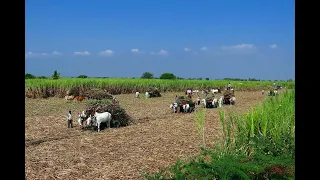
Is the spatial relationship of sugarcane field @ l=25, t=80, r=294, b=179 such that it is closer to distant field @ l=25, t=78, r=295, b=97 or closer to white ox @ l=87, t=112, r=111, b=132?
white ox @ l=87, t=112, r=111, b=132

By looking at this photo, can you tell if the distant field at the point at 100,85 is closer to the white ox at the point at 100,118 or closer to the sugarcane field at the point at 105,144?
the sugarcane field at the point at 105,144

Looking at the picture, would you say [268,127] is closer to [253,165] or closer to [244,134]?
[244,134]

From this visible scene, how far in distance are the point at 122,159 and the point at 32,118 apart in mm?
6743

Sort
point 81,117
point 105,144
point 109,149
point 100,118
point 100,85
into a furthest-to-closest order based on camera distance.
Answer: point 100,85 → point 81,117 → point 100,118 → point 105,144 → point 109,149

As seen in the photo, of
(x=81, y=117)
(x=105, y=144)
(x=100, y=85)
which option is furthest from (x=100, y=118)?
(x=100, y=85)

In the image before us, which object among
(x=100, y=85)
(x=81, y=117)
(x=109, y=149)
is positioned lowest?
(x=109, y=149)

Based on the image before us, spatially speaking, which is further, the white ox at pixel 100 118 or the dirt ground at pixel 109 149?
the white ox at pixel 100 118

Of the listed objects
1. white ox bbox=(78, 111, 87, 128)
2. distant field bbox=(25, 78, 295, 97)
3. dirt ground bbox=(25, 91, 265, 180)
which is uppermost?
distant field bbox=(25, 78, 295, 97)

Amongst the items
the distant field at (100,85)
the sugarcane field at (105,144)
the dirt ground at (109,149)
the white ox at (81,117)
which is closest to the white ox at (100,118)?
the sugarcane field at (105,144)

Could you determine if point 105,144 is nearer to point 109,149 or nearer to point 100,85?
point 109,149

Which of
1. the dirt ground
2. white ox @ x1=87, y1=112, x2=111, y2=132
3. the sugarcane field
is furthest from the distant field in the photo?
white ox @ x1=87, y1=112, x2=111, y2=132

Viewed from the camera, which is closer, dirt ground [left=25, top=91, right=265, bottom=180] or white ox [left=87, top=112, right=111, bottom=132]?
dirt ground [left=25, top=91, right=265, bottom=180]
